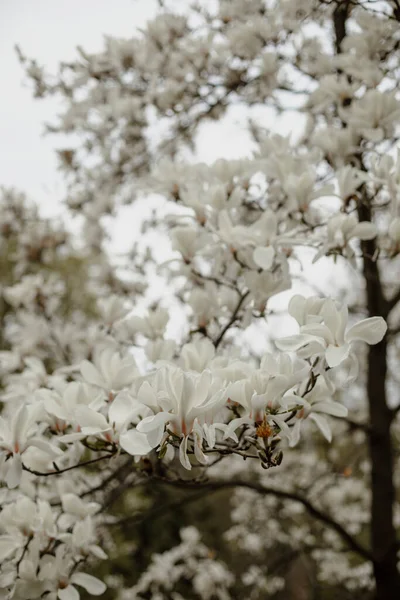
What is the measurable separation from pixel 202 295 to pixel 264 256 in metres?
0.34

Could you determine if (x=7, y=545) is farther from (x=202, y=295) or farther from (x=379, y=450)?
(x=379, y=450)

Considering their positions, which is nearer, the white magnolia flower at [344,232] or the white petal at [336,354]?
the white petal at [336,354]

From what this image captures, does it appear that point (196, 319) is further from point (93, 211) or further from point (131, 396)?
point (93, 211)

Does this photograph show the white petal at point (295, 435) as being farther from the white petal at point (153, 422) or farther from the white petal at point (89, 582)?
the white petal at point (89, 582)

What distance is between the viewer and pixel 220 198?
67.1 inches

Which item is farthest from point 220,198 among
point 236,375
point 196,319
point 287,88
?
point 287,88

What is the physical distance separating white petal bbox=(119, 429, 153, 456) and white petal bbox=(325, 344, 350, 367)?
42 centimetres

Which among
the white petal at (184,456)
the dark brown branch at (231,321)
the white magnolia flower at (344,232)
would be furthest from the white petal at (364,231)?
the white petal at (184,456)

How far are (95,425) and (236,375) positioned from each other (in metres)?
0.36

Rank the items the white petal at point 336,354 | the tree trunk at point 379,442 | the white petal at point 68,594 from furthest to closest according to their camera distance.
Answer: the tree trunk at point 379,442, the white petal at point 68,594, the white petal at point 336,354

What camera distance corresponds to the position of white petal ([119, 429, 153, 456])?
→ 1.06 meters

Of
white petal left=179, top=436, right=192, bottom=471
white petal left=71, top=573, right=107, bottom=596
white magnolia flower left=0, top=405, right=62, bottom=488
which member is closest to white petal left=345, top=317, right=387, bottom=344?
white petal left=179, top=436, right=192, bottom=471

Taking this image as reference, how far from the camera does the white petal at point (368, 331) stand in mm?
1051

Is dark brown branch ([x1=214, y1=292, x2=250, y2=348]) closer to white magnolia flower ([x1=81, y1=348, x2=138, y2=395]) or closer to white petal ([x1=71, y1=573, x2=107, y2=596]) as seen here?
white magnolia flower ([x1=81, y1=348, x2=138, y2=395])
